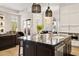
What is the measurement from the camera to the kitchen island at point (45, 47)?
170 cm

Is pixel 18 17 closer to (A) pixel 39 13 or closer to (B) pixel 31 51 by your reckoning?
(A) pixel 39 13

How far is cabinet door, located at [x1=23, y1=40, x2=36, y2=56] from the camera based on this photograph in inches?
72.8

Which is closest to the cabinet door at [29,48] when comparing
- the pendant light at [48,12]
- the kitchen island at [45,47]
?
the kitchen island at [45,47]

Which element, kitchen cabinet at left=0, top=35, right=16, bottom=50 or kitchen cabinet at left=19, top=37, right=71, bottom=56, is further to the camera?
kitchen cabinet at left=0, top=35, right=16, bottom=50

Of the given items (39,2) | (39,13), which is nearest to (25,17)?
(39,13)

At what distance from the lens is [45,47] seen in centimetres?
175

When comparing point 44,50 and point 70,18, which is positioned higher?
point 70,18

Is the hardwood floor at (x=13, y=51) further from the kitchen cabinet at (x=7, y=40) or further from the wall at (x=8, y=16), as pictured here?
the wall at (x=8, y=16)

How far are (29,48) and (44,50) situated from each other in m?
0.31

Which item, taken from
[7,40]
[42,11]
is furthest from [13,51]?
[42,11]

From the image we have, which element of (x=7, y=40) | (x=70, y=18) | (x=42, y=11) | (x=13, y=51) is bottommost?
(x=13, y=51)

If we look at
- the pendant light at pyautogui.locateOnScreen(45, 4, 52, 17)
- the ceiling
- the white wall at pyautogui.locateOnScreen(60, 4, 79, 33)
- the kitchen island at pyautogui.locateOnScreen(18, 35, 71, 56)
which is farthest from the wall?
the white wall at pyautogui.locateOnScreen(60, 4, 79, 33)

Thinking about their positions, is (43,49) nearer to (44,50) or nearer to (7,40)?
(44,50)

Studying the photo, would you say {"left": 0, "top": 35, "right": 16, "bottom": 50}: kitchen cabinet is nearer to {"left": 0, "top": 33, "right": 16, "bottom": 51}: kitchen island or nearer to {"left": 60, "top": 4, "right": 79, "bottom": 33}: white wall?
{"left": 0, "top": 33, "right": 16, "bottom": 51}: kitchen island
